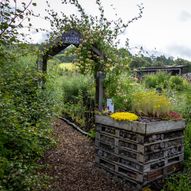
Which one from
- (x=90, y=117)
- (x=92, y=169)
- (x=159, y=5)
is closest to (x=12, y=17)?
(x=92, y=169)

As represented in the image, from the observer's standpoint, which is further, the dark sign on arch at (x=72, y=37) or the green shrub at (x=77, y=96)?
the green shrub at (x=77, y=96)

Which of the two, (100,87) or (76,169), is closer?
(76,169)

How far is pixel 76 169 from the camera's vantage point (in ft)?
15.0

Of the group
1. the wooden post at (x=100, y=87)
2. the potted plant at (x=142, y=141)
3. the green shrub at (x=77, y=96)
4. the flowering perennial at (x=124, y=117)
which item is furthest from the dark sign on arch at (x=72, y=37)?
the flowering perennial at (x=124, y=117)

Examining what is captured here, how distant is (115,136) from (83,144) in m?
1.45

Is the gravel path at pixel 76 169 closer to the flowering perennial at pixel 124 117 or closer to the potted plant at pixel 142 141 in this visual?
the potted plant at pixel 142 141

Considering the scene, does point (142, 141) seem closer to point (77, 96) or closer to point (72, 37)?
point (72, 37)

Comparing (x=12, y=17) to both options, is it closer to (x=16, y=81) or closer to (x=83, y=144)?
(x=16, y=81)

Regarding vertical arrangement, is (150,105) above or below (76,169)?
above

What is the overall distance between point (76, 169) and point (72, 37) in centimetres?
260

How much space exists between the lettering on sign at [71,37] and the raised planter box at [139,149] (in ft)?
6.39

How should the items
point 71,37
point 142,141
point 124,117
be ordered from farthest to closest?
point 71,37 → point 124,117 → point 142,141

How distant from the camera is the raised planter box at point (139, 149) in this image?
3932mm

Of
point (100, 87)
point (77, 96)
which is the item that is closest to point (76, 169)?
point (100, 87)
